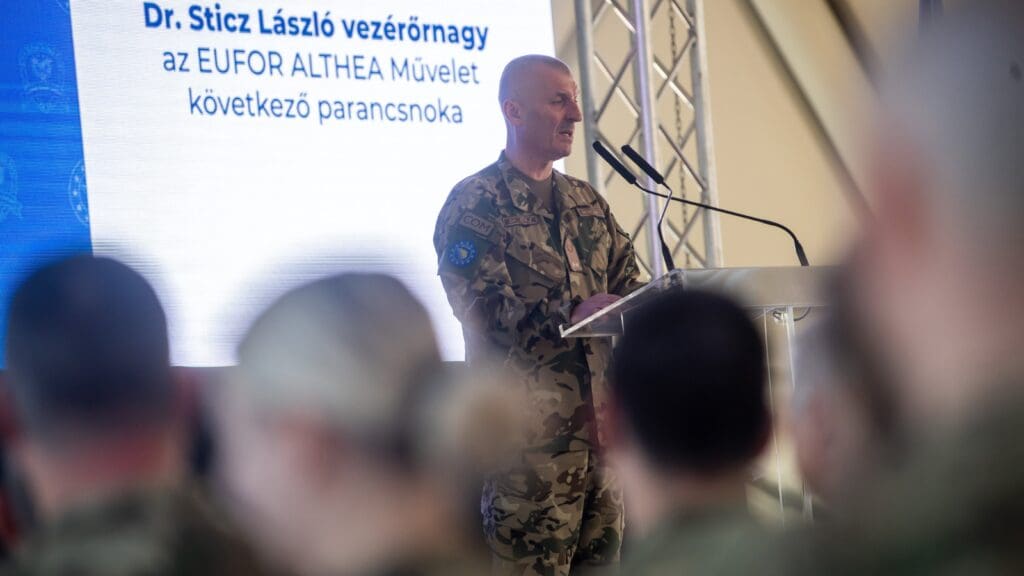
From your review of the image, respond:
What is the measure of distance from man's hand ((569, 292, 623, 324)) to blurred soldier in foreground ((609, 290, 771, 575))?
1244 mm

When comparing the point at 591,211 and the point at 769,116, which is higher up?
the point at 769,116

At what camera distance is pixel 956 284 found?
570mm

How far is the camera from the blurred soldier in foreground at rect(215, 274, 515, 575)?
2.76 feet

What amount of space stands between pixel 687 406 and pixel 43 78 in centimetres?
286

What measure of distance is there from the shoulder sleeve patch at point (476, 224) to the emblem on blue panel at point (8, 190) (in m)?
1.35

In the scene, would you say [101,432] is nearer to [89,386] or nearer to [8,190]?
[89,386]

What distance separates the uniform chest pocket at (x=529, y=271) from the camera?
9.32ft

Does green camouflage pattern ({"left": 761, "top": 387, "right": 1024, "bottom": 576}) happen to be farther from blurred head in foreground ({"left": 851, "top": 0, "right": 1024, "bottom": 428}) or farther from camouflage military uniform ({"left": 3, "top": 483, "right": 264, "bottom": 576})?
camouflage military uniform ({"left": 3, "top": 483, "right": 264, "bottom": 576})

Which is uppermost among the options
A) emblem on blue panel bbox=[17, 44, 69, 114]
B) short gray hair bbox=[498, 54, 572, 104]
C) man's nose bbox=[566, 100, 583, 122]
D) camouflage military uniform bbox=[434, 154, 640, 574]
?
emblem on blue panel bbox=[17, 44, 69, 114]

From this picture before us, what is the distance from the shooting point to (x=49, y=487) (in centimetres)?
90

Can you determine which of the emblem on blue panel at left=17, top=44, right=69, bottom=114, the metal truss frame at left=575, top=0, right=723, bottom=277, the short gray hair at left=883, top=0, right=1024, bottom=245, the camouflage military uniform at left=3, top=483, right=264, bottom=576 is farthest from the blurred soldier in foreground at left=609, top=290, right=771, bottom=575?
the metal truss frame at left=575, top=0, right=723, bottom=277

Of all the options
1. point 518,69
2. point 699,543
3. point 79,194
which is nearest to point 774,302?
point 518,69

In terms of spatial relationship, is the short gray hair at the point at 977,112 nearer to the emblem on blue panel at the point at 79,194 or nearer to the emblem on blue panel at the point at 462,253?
the emblem on blue panel at the point at 462,253

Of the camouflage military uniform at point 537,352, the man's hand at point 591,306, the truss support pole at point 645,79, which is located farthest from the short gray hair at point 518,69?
the truss support pole at point 645,79
